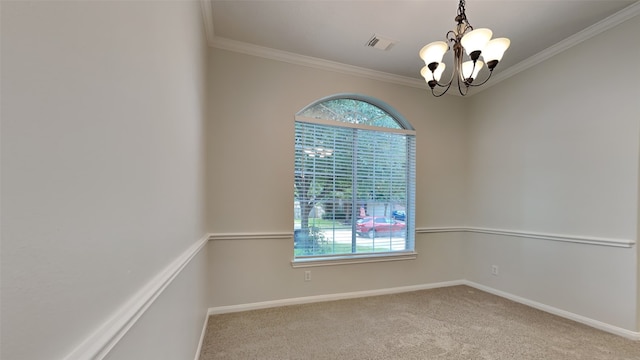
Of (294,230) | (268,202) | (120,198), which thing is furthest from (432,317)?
(120,198)

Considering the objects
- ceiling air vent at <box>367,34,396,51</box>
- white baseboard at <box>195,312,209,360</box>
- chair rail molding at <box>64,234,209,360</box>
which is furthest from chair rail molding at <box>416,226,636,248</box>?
chair rail molding at <box>64,234,209,360</box>

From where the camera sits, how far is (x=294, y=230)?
9.61ft

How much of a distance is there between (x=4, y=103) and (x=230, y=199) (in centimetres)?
244

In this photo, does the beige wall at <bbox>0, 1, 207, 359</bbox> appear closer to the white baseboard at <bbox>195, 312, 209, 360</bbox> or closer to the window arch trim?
the white baseboard at <bbox>195, 312, 209, 360</bbox>

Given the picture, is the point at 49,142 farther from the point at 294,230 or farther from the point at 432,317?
the point at 432,317

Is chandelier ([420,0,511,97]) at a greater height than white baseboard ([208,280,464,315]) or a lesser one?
greater

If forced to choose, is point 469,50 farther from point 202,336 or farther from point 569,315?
point 202,336

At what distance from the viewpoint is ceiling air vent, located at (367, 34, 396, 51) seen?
2.58 metres

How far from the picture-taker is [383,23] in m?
2.38

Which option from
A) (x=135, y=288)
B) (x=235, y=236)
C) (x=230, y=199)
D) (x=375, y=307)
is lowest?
(x=375, y=307)

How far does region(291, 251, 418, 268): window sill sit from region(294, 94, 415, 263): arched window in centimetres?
2

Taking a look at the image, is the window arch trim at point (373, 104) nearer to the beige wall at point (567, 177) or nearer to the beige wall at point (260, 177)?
the beige wall at point (260, 177)

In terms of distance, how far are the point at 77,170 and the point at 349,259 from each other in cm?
290

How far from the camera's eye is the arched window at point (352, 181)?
301 cm
